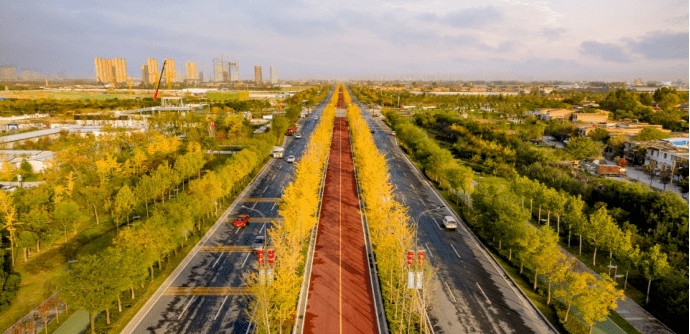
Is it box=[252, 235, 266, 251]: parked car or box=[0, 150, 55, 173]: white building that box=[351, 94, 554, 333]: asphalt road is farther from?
box=[0, 150, 55, 173]: white building

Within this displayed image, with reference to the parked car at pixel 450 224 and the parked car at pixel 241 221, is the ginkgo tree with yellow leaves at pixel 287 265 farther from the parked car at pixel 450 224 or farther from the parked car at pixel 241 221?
the parked car at pixel 450 224

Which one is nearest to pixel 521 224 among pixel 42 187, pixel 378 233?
pixel 378 233

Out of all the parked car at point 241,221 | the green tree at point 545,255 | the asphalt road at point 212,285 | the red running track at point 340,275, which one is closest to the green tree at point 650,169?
the green tree at point 545,255

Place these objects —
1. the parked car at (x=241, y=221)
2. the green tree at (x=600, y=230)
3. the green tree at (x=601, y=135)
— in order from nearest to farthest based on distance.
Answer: the green tree at (x=600, y=230) < the parked car at (x=241, y=221) < the green tree at (x=601, y=135)

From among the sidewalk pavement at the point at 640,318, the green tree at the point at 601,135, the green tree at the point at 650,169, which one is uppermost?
the green tree at the point at 601,135

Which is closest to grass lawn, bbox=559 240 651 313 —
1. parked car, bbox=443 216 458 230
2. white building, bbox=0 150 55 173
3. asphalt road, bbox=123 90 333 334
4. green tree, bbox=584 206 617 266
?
green tree, bbox=584 206 617 266

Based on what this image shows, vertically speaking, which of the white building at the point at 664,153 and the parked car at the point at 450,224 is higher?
Answer: the white building at the point at 664,153

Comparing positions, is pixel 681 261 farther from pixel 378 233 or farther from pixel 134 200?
pixel 134 200
